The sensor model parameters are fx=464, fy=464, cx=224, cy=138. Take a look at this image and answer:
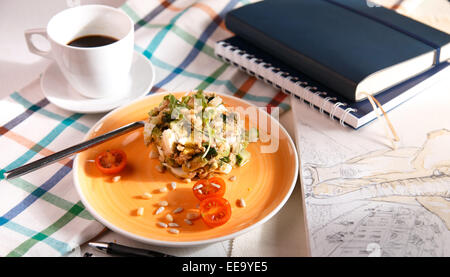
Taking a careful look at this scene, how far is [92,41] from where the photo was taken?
56.8 inches

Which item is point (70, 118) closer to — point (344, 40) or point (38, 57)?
point (38, 57)

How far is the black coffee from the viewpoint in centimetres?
143

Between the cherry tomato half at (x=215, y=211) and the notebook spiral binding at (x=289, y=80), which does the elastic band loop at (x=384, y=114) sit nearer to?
the notebook spiral binding at (x=289, y=80)

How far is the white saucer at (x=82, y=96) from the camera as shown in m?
1.39

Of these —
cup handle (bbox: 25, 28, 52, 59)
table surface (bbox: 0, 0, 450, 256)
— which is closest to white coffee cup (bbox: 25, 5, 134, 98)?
cup handle (bbox: 25, 28, 52, 59)

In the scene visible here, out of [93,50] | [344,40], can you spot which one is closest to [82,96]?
[93,50]

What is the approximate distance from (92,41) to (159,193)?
0.60m

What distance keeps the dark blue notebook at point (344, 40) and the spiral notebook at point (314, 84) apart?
0.02 m

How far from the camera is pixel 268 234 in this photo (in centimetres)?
109
